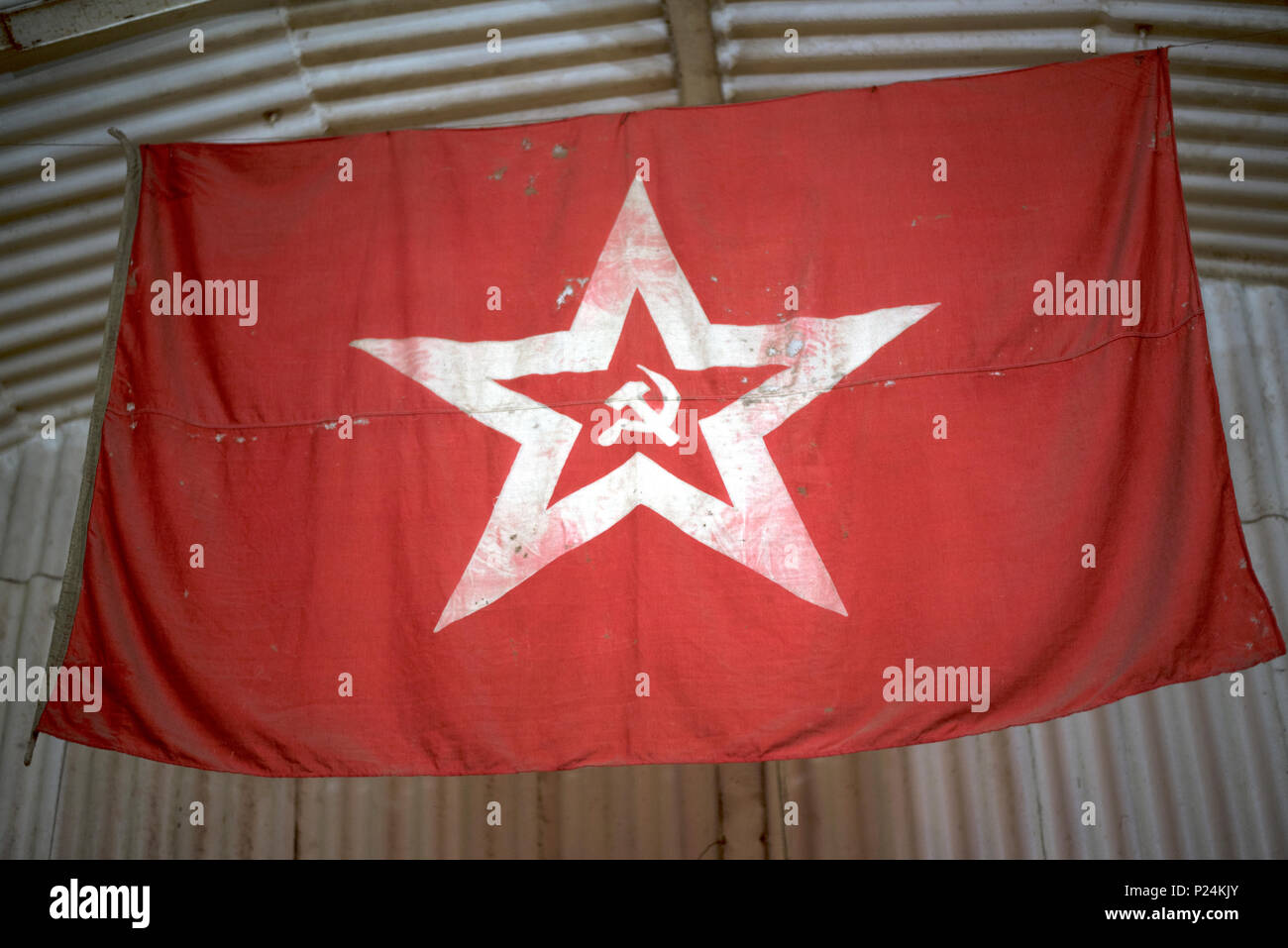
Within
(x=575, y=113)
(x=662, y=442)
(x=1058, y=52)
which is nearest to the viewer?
(x=662, y=442)

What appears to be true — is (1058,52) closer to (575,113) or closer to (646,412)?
(575,113)

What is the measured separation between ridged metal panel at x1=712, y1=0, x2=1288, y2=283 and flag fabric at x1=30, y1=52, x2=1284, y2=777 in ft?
2.46

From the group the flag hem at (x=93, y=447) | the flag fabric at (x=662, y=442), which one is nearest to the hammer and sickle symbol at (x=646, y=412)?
the flag fabric at (x=662, y=442)

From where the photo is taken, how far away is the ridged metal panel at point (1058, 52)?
3846 mm

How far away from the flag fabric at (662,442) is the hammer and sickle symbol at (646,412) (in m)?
0.01

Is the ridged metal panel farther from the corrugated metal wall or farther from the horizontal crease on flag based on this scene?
the horizontal crease on flag

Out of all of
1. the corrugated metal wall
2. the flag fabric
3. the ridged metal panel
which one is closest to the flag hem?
the flag fabric

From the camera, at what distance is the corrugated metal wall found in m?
3.99

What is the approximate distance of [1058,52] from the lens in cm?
398

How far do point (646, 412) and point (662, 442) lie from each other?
12cm

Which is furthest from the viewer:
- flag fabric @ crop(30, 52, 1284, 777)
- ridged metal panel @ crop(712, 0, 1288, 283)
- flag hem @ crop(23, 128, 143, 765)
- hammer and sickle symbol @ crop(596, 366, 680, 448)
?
ridged metal panel @ crop(712, 0, 1288, 283)

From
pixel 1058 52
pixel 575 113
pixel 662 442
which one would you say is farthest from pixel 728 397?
pixel 1058 52
